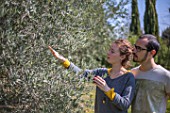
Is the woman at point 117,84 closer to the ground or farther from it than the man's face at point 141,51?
closer to the ground

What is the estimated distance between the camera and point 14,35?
10.4ft

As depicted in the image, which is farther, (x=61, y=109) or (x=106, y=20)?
(x=106, y=20)

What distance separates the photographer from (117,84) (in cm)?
288

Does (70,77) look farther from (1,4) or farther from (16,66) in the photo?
(1,4)

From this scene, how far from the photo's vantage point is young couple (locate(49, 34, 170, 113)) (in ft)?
9.22

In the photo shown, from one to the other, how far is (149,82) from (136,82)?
5.9 inches

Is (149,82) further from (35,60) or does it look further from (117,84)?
(35,60)

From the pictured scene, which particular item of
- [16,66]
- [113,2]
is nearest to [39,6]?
[16,66]

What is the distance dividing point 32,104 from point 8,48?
69 cm

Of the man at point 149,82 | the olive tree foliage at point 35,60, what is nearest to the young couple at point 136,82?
the man at point 149,82

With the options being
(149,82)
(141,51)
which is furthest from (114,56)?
(149,82)

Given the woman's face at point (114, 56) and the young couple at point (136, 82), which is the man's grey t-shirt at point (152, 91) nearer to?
the young couple at point (136, 82)

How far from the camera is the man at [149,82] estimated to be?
9.32 ft

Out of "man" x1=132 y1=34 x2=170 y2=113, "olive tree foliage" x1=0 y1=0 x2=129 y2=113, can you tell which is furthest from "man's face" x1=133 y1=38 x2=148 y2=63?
"olive tree foliage" x1=0 y1=0 x2=129 y2=113
